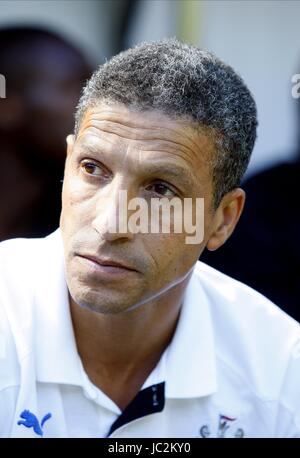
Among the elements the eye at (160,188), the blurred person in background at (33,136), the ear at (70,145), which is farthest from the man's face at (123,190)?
the blurred person in background at (33,136)

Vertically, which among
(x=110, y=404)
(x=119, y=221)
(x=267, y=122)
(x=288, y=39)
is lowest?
(x=110, y=404)

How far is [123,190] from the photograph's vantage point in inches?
111

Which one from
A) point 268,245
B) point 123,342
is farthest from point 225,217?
point 268,245

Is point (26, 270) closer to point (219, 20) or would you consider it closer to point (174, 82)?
point (174, 82)

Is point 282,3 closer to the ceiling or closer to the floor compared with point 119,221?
closer to the ceiling

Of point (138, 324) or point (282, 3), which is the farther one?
point (282, 3)

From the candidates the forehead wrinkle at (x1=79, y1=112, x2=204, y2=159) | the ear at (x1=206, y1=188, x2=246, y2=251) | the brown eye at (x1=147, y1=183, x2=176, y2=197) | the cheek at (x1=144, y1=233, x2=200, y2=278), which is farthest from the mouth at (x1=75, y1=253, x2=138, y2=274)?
the ear at (x1=206, y1=188, x2=246, y2=251)

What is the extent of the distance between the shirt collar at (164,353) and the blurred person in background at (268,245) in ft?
3.39

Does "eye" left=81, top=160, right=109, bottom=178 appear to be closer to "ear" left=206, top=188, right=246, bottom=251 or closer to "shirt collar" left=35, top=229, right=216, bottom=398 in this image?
"shirt collar" left=35, top=229, right=216, bottom=398

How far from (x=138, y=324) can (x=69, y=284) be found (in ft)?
1.22

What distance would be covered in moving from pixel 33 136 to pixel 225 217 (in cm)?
213

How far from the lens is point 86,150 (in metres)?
2.93

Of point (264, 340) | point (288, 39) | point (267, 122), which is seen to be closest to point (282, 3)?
point (288, 39)

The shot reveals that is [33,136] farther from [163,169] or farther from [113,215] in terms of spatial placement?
[113,215]
